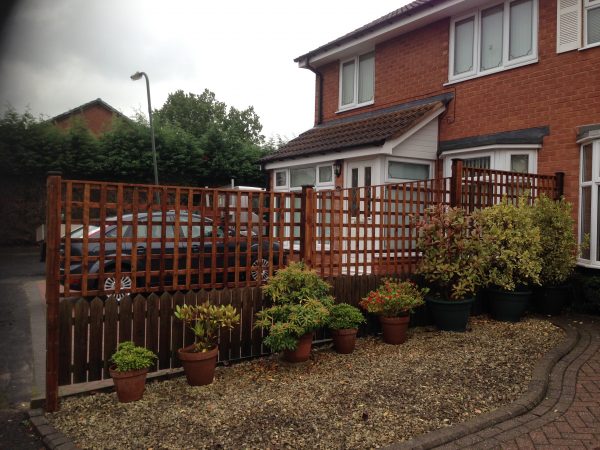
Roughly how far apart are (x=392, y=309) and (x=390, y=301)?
0.48 feet

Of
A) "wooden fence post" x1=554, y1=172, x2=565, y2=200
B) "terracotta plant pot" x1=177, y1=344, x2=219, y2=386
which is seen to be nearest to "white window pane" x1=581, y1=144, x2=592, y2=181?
"wooden fence post" x1=554, y1=172, x2=565, y2=200

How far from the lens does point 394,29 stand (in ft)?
37.7

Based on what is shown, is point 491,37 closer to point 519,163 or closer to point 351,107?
point 519,163

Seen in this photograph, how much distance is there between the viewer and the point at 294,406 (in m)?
4.14

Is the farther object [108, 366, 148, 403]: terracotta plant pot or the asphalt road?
[108, 366, 148, 403]: terracotta plant pot

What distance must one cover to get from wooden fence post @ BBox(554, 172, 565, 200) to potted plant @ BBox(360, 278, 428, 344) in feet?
13.5

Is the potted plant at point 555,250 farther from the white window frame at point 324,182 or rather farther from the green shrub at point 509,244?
the white window frame at point 324,182

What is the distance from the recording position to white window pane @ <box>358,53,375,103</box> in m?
12.9

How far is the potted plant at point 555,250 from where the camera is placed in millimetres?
7594

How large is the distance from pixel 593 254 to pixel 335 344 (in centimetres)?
503

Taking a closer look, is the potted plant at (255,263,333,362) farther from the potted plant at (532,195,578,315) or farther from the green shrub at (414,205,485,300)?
→ the potted plant at (532,195,578,315)

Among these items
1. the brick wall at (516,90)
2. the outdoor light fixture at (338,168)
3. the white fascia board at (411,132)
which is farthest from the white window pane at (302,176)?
the white fascia board at (411,132)

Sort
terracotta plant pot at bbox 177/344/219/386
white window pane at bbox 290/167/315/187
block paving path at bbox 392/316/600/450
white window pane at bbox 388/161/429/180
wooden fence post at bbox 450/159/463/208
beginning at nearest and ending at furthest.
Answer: block paving path at bbox 392/316/600/450
terracotta plant pot at bbox 177/344/219/386
wooden fence post at bbox 450/159/463/208
white window pane at bbox 388/161/429/180
white window pane at bbox 290/167/315/187

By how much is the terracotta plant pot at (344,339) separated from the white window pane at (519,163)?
572 cm
